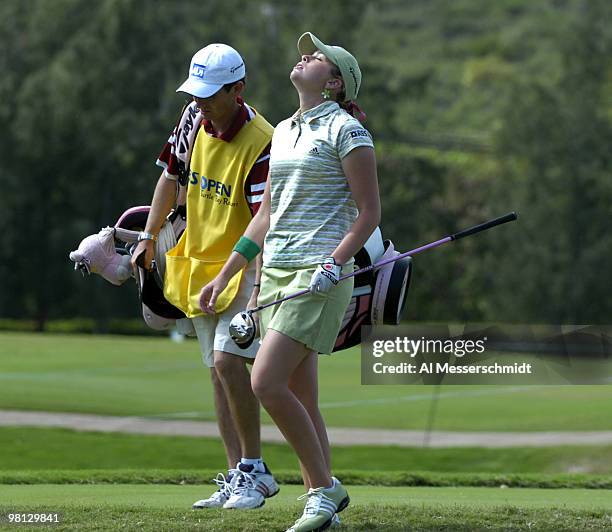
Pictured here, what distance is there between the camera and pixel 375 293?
559 centimetres

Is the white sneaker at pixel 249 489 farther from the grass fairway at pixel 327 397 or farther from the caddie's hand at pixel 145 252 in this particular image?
the grass fairway at pixel 327 397

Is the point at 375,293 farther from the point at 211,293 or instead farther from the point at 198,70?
the point at 198,70

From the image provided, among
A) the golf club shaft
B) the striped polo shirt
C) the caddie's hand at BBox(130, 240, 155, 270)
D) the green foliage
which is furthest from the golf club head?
the green foliage

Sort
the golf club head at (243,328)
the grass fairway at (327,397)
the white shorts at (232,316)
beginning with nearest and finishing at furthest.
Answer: the golf club head at (243,328), the white shorts at (232,316), the grass fairway at (327,397)

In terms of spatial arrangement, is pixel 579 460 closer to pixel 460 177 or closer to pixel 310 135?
pixel 310 135

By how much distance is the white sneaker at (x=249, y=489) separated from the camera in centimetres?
586

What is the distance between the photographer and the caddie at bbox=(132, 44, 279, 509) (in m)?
5.89

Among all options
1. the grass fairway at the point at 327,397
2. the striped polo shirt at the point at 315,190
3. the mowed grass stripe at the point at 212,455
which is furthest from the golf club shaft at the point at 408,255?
the grass fairway at the point at 327,397

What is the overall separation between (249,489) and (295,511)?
322 mm

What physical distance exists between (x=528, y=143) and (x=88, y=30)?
49.0ft

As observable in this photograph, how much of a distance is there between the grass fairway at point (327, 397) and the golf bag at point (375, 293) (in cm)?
1009

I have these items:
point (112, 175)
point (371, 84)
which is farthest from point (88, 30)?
point (371, 84)

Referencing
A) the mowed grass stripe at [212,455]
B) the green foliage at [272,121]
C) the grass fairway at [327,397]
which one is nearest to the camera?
the mowed grass stripe at [212,455]

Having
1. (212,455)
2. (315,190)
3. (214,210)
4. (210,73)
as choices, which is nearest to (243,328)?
(315,190)
